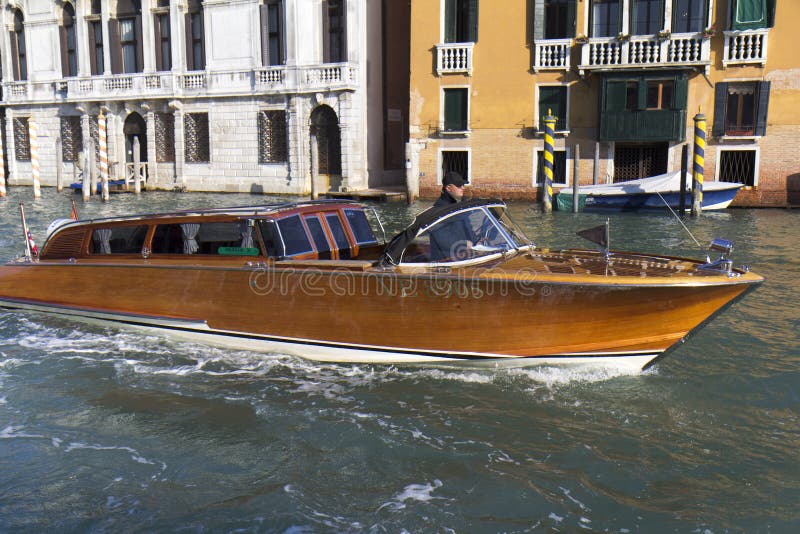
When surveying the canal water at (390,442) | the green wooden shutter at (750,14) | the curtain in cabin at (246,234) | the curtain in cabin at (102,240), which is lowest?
the canal water at (390,442)

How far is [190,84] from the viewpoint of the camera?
27.0 metres

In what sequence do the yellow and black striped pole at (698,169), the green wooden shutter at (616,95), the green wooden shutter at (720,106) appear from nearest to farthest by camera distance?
the yellow and black striped pole at (698,169) < the green wooden shutter at (720,106) < the green wooden shutter at (616,95)

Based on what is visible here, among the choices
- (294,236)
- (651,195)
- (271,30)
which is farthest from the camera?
(271,30)

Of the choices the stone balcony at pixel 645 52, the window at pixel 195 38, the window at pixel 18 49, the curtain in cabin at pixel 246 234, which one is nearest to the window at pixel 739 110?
the stone balcony at pixel 645 52

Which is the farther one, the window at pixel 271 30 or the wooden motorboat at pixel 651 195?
the window at pixel 271 30

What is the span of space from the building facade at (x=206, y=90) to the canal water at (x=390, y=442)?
55.5ft

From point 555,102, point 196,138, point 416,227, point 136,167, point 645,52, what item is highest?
point 645,52

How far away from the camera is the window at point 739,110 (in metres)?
20.4

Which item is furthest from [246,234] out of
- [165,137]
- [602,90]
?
[165,137]

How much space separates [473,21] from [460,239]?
697 inches

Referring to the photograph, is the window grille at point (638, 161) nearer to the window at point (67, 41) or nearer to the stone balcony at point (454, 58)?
the stone balcony at point (454, 58)

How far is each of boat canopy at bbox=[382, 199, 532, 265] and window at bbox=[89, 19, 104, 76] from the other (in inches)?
1050

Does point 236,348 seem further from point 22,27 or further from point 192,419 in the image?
point 22,27

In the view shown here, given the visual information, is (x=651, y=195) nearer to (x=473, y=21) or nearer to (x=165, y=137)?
(x=473, y=21)
